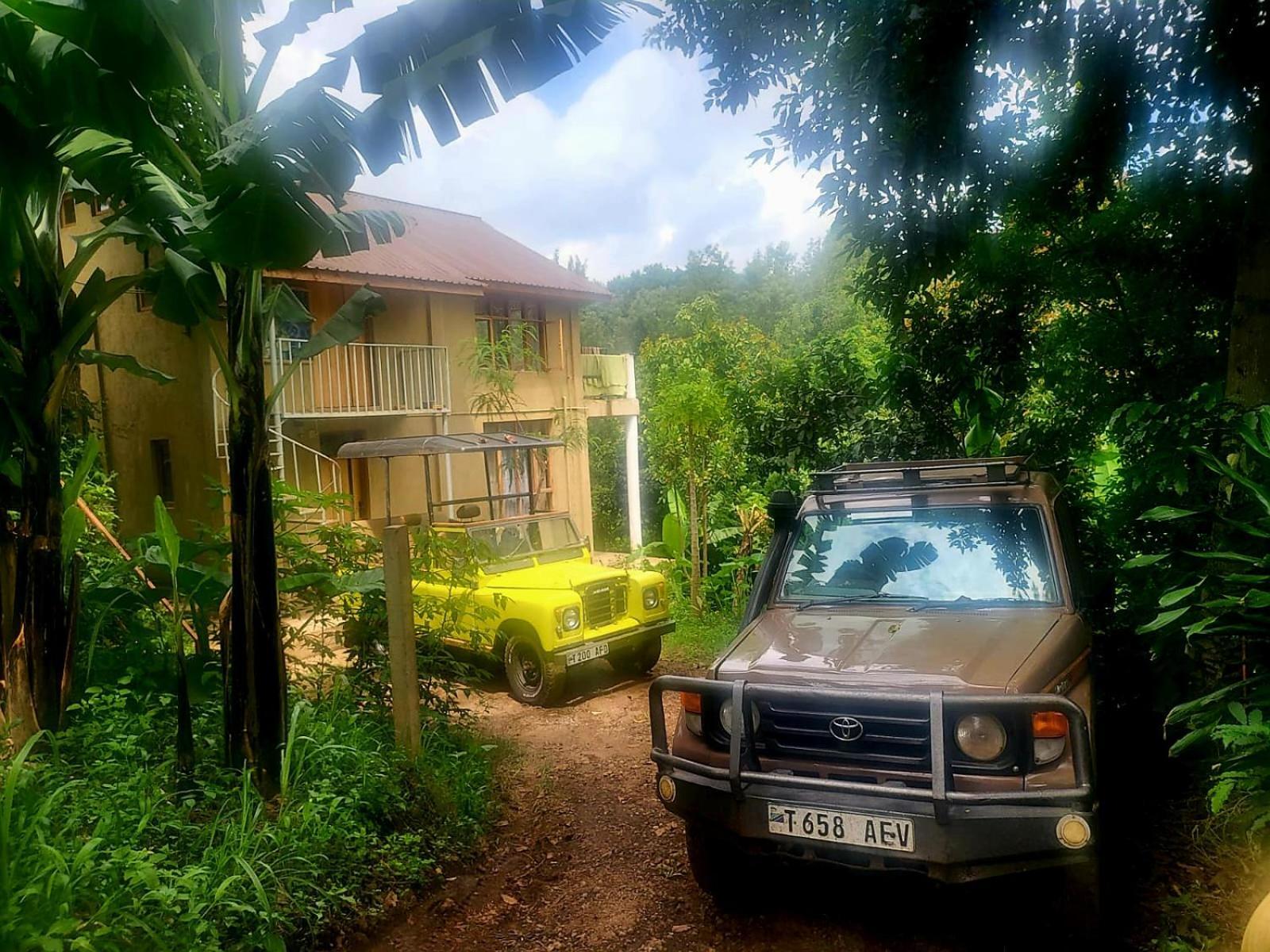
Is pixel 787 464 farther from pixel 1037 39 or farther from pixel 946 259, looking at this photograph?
pixel 1037 39

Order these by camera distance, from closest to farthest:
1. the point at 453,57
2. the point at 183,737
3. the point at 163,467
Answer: the point at 453,57, the point at 183,737, the point at 163,467

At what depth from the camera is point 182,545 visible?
490cm

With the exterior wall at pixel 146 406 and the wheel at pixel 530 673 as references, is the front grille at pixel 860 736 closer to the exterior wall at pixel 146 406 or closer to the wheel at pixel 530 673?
the wheel at pixel 530 673

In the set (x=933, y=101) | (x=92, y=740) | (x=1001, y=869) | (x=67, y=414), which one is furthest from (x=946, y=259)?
(x=67, y=414)

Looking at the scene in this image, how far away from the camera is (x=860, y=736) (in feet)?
11.1

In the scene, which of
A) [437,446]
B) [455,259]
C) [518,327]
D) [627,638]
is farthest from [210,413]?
[627,638]

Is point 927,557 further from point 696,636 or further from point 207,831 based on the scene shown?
point 696,636

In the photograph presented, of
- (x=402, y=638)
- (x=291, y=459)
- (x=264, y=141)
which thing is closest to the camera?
(x=264, y=141)

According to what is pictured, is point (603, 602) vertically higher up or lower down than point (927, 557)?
lower down

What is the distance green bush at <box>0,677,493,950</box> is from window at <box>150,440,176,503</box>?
946 centimetres

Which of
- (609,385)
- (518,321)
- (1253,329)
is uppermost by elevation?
(518,321)

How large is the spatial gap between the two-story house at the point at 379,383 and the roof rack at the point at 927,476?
762cm

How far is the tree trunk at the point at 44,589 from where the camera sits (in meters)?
4.11

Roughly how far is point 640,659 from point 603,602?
1066 millimetres
